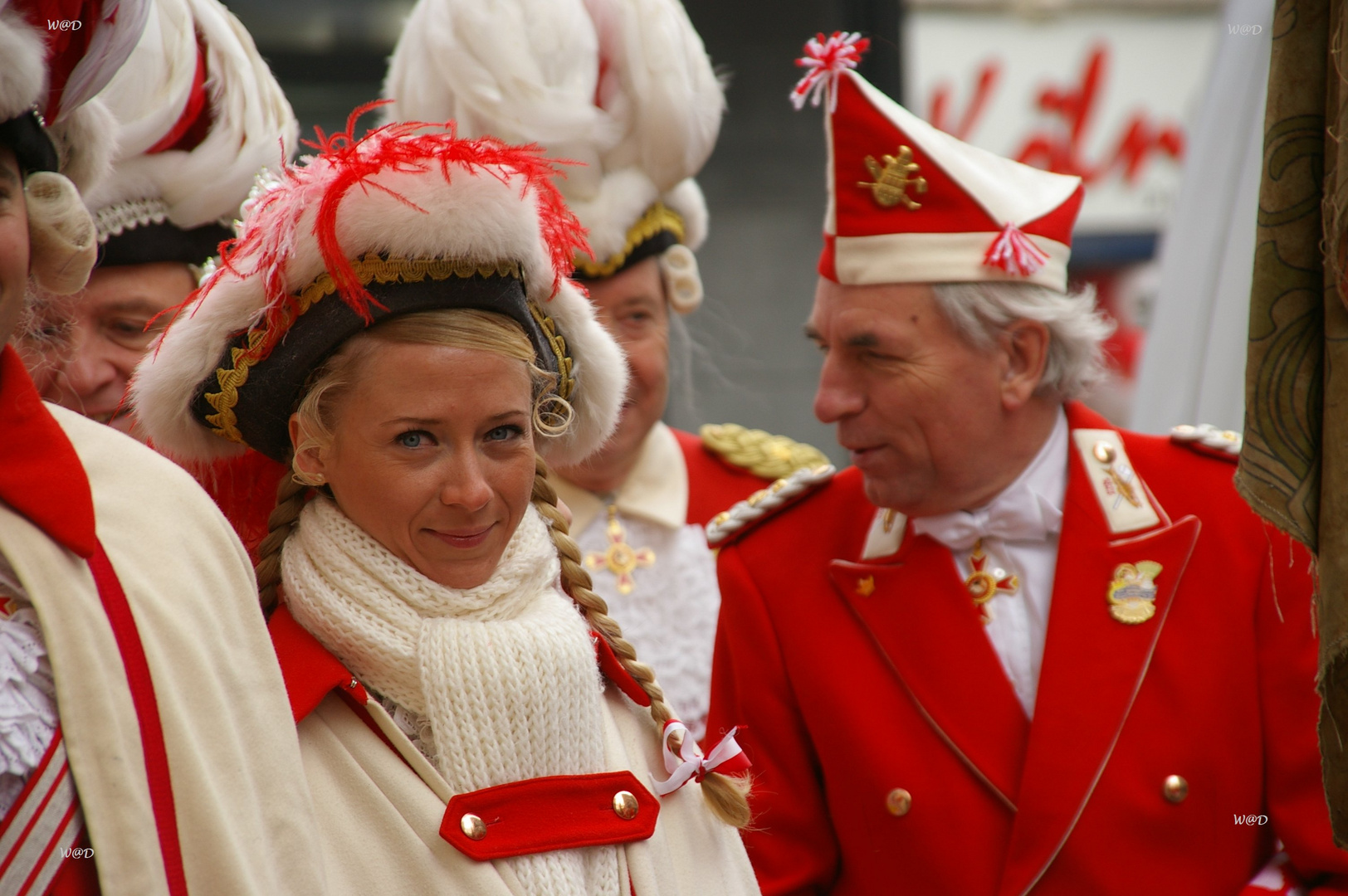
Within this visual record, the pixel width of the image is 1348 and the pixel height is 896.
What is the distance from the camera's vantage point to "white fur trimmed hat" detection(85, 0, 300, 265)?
2.90 meters

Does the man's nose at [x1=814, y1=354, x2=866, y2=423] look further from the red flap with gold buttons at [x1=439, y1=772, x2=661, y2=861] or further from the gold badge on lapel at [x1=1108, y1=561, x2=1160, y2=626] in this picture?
the red flap with gold buttons at [x1=439, y1=772, x2=661, y2=861]

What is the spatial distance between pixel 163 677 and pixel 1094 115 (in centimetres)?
1081

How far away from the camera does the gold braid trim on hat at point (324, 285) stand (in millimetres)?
2080

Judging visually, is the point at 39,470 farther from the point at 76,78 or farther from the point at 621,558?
the point at 621,558

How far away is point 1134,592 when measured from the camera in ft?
9.11

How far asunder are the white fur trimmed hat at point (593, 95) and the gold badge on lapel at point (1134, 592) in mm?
1420

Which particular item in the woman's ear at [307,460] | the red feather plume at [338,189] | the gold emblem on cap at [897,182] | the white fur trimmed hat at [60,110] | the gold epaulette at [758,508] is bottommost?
the gold epaulette at [758,508]

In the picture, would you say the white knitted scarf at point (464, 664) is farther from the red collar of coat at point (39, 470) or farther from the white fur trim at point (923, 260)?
the white fur trim at point (923, 260)

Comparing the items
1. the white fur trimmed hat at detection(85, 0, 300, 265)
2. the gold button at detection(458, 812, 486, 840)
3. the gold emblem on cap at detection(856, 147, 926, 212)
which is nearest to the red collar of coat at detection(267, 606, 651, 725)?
the gold button at detection(458, 812, 486, 840)

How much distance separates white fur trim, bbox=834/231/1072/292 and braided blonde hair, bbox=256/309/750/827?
912 mm

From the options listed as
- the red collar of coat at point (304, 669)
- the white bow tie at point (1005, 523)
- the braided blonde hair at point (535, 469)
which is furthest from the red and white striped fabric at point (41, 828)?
the white bow tie at point (1005, 523)

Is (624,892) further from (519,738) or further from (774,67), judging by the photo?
(774,67)

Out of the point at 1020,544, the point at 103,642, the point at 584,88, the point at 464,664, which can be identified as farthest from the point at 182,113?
the point at 1020,544

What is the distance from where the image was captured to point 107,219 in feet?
9.62
